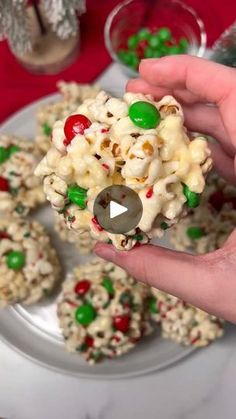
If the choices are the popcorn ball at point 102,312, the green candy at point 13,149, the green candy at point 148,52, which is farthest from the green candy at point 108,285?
the green candy at point 148,52

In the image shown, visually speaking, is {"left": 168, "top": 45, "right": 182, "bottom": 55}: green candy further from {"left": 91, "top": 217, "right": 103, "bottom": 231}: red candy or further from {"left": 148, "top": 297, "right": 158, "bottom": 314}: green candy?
{"left": 91, "top": 217, "right": 103, "bottom": 231}: red candy

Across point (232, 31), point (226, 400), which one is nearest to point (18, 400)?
point (226, 400)

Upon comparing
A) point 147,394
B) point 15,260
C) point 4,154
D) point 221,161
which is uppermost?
point 221,161

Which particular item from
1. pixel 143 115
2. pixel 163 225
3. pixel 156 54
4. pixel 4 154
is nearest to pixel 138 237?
pixel 163 225

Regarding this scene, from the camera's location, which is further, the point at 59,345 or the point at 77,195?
the point at 59,345

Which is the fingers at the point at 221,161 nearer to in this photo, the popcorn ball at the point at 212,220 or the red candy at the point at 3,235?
the popcorn ball at the point at 212,220

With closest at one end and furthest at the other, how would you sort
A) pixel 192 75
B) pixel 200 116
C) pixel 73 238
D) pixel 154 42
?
pixel 192 75 → pixel 200 116 → pixel 73 238 → pixel 154 42
